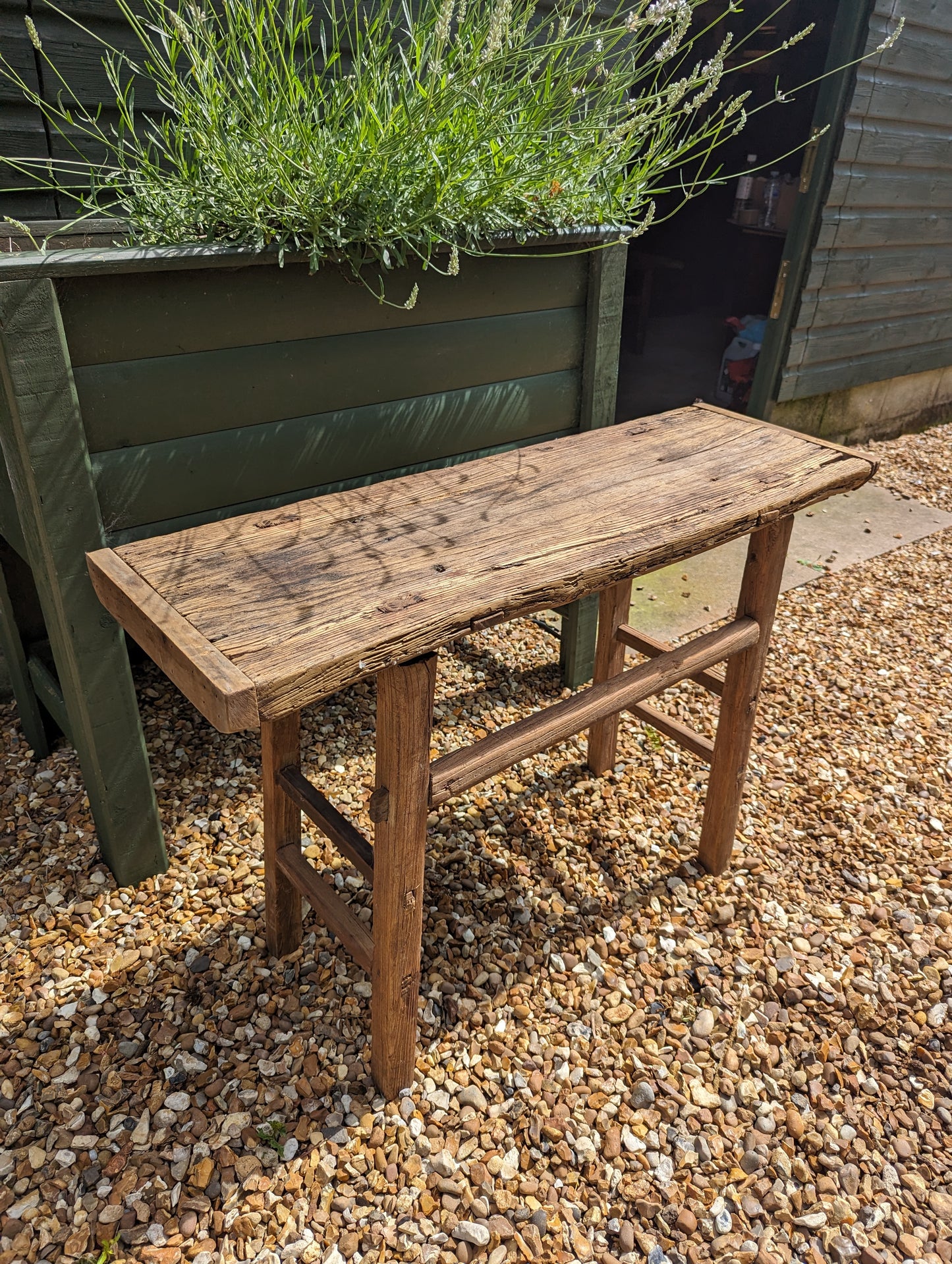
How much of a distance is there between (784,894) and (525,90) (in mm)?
1981

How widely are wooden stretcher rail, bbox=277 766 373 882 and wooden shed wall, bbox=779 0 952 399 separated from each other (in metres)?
4.02

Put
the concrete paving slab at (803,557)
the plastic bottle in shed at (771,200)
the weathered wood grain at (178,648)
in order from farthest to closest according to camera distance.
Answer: the plastic bottle in shed at (771,200), the concrete paving slab at (803,557), the weathered wood grain at (178,648)

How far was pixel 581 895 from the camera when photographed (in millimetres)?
2203

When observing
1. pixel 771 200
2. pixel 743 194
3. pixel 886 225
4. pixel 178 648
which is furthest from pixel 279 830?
pixel 743 194

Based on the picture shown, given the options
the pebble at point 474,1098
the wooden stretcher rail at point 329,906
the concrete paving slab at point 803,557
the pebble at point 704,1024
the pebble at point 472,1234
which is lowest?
the concrete paving slab at point 803,557

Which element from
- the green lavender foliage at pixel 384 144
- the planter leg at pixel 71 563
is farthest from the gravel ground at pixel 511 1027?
the green lavender foliage at pixel 384 144

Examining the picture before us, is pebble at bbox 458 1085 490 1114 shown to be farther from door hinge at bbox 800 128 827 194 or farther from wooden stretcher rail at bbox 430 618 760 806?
door hinge at bbox 800 128 827 194

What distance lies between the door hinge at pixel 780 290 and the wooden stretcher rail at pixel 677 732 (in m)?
3.26

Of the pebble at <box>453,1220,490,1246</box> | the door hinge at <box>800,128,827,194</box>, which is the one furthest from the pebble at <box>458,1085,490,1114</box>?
the door hinge at <box>800,128,827,194</box>

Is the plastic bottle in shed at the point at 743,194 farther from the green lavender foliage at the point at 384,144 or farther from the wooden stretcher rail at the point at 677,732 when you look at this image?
the wooden stretcher rail at the point at 677,732

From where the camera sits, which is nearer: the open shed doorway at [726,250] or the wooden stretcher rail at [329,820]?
the wooden stretcher rail at [329,820]

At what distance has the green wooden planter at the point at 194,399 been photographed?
1649 millimetres

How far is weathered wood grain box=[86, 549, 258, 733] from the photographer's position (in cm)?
111

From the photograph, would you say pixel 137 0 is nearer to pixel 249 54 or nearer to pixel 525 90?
pixel 249 54
